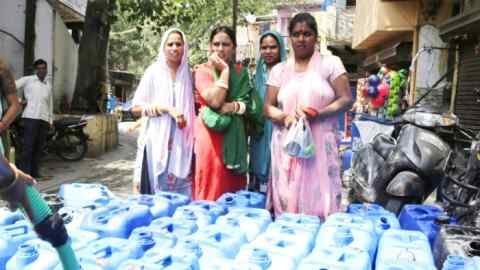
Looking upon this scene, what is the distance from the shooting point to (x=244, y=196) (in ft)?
9.41

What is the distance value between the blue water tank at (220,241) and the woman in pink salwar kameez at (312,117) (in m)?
0.75

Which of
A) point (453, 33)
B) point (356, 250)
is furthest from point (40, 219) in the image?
point (453, 33)

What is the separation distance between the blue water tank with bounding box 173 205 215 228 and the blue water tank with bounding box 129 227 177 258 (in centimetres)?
25

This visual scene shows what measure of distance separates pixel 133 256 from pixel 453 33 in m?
5.89

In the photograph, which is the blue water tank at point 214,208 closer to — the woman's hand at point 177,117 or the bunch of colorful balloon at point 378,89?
the woman's hand at point 177,117

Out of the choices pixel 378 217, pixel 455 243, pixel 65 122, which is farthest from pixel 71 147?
pixel 455 243

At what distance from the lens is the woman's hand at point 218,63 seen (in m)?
3.02

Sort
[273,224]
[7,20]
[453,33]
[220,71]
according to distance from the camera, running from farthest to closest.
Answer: [7,20] → [453,33] → [220,71] → [273,224]

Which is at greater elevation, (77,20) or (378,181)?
(77,20)

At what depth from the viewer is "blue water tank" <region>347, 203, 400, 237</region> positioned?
7.86 ft

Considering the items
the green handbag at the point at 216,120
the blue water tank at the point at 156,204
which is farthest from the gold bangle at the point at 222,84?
the blue water tank at the point at 156,204

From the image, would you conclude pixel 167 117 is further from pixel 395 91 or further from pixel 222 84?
pixel 395 91

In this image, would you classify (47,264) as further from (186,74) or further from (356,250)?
(186,74)

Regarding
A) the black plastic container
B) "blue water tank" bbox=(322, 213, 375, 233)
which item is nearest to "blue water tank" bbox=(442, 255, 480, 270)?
the black plastic container
